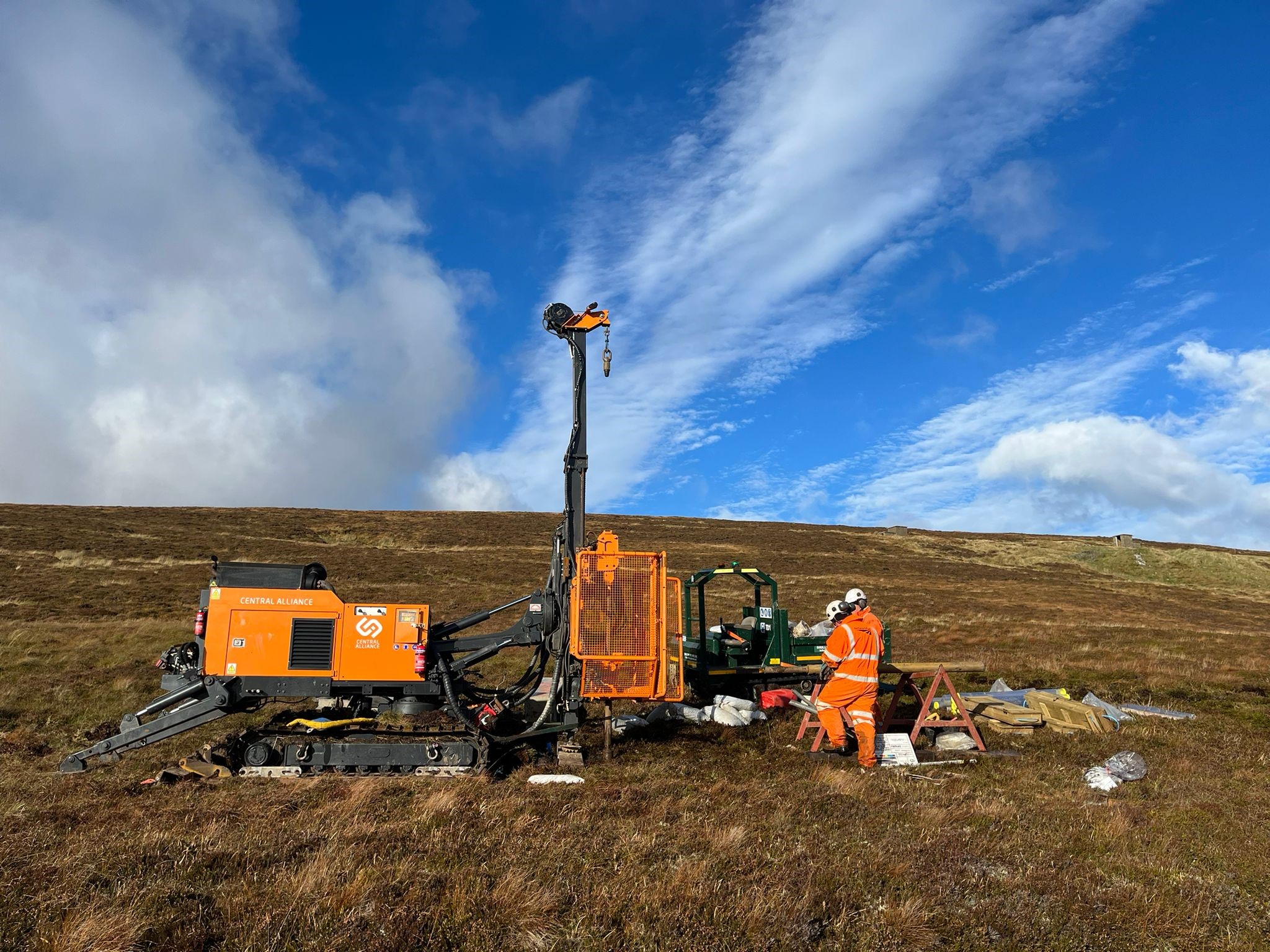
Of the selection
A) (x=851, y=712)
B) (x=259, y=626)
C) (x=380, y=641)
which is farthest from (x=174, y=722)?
(x=851, y=712)

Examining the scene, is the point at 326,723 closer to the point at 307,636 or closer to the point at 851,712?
the point at 307,636

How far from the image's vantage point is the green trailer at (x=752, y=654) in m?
14.2

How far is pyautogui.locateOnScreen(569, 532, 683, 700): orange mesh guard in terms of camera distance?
9359 millimetres

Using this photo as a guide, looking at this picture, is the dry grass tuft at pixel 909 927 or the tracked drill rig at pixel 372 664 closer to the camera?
the dry grass tuft at pixel 909 927

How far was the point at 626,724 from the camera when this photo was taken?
38.4 feet

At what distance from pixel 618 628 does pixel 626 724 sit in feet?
9.70

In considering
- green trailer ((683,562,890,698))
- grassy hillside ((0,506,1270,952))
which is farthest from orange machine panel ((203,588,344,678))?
green trailer ((683,562,890,698))

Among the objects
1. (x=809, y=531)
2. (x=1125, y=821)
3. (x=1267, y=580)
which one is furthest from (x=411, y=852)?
(x=1267, y=580)

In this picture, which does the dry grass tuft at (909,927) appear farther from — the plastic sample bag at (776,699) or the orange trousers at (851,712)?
the plastic sample bag at (776,699)

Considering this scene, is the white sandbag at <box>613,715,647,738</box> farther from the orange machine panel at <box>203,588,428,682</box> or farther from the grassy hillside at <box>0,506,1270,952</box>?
the orange machine panel at <box>203,588,428,682</box>

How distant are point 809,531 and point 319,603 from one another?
60.5m

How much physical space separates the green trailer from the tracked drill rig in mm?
4626

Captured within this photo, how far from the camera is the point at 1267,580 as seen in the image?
55.2 m

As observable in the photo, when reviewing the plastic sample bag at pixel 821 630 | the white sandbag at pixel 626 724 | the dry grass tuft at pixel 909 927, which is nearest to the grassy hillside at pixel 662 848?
the dry grass tuft at pixel 909 927
